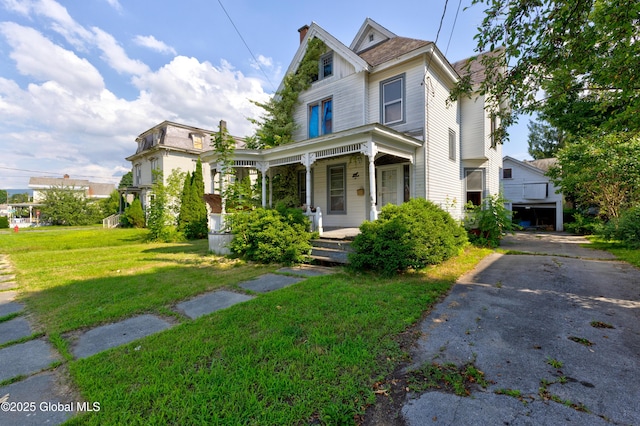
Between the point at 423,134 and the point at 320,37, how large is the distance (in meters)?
5.78

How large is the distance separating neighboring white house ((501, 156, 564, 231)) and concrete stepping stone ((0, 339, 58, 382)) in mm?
23801

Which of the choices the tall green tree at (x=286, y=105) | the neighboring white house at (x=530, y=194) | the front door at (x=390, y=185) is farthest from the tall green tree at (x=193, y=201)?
the neighboring white house at (x=530, y=194)

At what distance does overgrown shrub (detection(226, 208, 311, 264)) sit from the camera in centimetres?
713

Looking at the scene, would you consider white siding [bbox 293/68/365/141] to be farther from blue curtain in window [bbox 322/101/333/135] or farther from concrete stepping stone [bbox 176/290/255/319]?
concrete stepping stone [bbox 176/290/255/319]

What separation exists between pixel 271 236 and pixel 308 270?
140cm

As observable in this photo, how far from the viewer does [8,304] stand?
14.5 ft

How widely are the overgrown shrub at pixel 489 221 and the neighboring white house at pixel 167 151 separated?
17446mm

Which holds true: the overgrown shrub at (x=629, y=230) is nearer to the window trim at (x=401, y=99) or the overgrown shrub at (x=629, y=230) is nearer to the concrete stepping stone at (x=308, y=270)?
the window trim at (x=401, y=99)

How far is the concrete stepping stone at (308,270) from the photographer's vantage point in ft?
20.0

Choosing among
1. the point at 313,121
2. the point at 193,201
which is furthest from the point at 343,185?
the point at 193,201

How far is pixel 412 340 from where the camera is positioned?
2971 millimetres

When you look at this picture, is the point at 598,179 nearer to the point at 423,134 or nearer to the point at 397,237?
the point at 423,134

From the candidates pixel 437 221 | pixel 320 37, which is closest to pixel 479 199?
pixel 437 221

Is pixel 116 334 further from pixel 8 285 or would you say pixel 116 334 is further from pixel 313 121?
pixel 313 121
